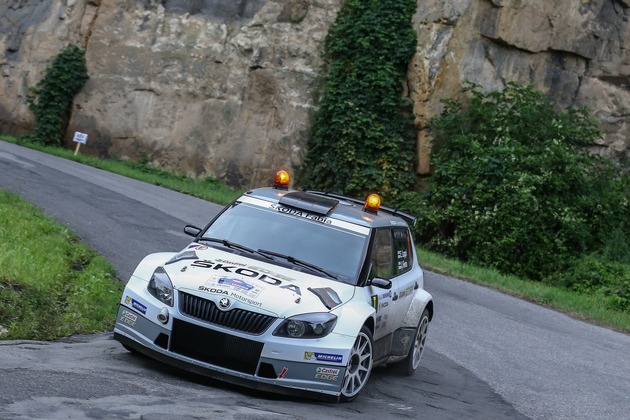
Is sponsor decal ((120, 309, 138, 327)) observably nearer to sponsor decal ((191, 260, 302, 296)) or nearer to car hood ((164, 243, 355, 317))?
car hood ((164, 243, 355, 317))

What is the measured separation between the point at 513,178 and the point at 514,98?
10.7 feet

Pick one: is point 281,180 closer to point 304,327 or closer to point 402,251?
point 402,251

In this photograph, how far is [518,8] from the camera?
29.3 meters

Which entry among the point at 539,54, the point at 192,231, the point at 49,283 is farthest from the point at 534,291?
the point at 539,54

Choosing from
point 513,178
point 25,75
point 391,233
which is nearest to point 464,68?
point 513,178

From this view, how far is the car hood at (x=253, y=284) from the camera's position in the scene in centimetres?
819

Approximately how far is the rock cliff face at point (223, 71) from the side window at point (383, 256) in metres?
19.4

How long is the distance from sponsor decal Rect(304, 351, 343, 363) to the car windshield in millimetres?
1071

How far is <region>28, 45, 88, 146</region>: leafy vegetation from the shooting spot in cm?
3334

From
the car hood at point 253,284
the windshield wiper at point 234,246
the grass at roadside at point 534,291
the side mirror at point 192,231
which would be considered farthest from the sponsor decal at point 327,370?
the grass at roadside at point 534,291

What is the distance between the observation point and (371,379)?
10.3 metres

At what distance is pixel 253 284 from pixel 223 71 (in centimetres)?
2562

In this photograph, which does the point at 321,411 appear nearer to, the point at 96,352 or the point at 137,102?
the point at 96,352

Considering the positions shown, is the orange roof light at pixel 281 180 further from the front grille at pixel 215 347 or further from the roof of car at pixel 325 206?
the front grille at pixel 215 347
